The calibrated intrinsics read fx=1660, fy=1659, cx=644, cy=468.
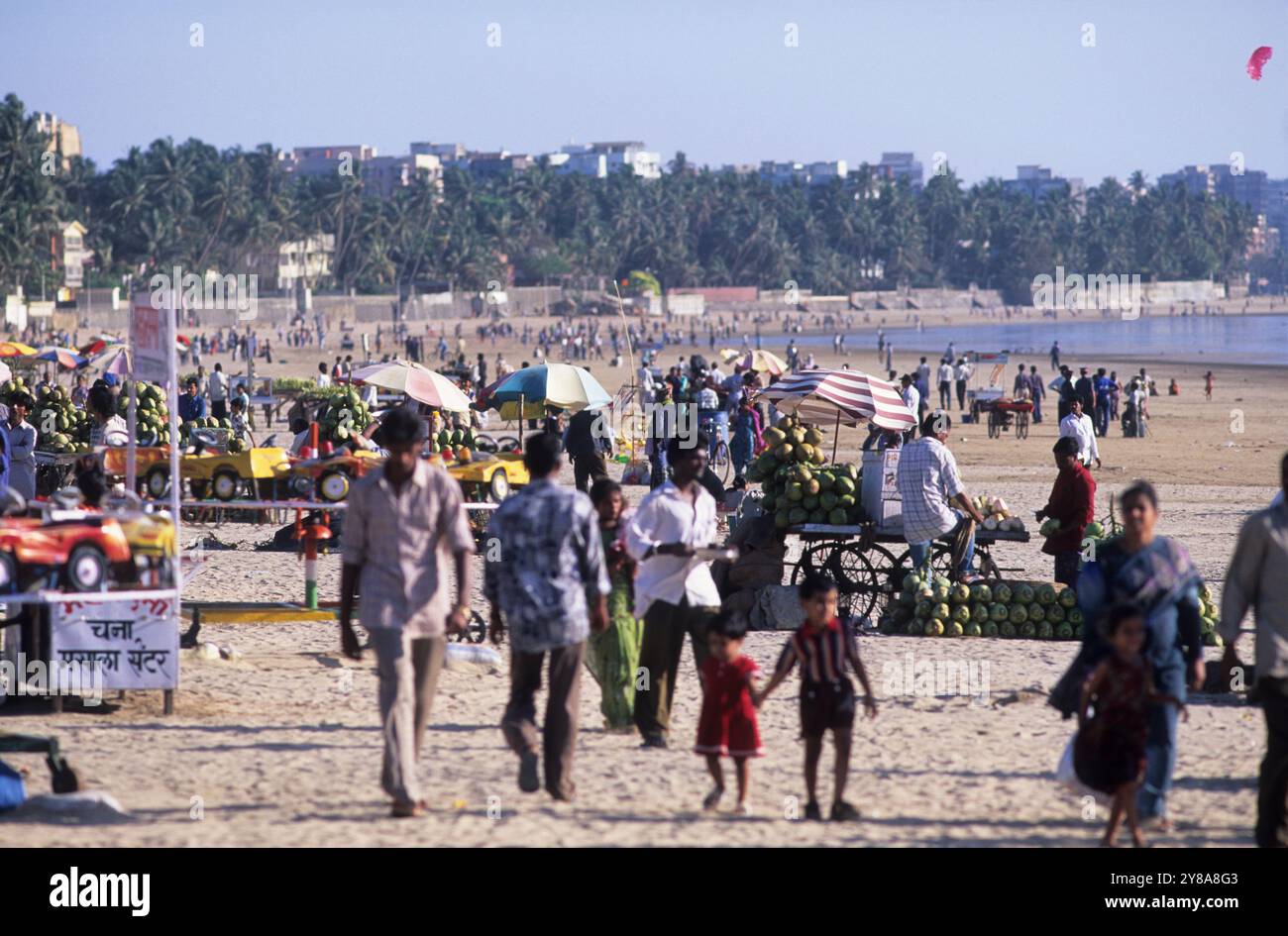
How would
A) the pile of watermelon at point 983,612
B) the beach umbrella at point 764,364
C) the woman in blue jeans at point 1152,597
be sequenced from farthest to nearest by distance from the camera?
1. the beach umbrella at point 764,364
2. the pile of watermelon at point 983,612
3. the woman in blue jeans at point 1152,597

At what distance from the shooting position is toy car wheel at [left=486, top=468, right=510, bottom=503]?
12445 mm

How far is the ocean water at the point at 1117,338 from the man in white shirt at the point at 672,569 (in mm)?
67809

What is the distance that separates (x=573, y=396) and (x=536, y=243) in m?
131

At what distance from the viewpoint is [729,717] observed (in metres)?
7.25

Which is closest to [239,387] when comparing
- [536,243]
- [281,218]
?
[281,218]

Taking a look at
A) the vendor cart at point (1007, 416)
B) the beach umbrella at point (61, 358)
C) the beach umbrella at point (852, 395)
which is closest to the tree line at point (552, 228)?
the beach umbrella at point (61, 358)

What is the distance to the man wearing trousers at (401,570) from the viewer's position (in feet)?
22.2

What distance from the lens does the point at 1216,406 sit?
43.9 m

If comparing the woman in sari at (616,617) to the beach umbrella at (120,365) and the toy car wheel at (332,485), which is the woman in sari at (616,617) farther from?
the beach umbrella at (120,365)

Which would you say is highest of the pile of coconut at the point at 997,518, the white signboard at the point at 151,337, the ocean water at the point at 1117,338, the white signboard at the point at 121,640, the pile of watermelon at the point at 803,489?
the ocean water at the point at 1117,338

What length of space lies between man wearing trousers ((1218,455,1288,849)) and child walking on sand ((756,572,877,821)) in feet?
5.08

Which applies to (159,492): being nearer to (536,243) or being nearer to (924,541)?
(924,541)
